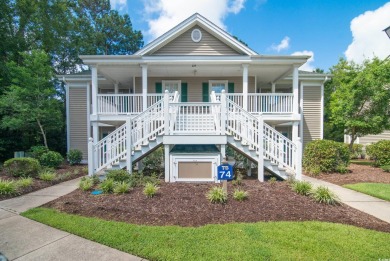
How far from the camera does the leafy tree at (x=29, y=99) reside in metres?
10.4

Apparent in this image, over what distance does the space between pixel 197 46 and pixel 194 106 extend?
479cm

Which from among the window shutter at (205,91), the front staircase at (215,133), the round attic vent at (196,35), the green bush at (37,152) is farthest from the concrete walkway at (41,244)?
the round attic vent at (196,35)

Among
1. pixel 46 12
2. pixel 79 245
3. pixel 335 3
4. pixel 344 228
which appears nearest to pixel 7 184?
pixel 79 245

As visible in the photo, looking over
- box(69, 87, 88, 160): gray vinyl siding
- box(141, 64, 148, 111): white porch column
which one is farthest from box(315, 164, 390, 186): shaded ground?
box(69, 87, 88, 160): gray vinyl siding

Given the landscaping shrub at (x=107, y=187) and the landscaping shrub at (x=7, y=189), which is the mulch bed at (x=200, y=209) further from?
the landscaping shrub at (x=7, y=189)

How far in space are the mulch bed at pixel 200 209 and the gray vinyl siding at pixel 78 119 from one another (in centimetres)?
821

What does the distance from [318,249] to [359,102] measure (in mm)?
10582

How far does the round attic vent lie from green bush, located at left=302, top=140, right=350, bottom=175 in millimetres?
7540

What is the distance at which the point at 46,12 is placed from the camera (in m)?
18.5

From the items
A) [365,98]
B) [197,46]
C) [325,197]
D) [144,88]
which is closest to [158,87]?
[144,88]

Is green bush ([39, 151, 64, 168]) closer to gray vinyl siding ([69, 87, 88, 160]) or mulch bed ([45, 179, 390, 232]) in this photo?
gray vinyl siding ([69, 87, 88, 160])

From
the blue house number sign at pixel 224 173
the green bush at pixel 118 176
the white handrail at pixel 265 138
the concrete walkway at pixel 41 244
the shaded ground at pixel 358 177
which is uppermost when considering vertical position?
the white handrail at pixel 265 138

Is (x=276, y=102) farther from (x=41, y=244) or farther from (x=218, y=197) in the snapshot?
(x=41, y=244)

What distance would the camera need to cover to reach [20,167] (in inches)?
305
